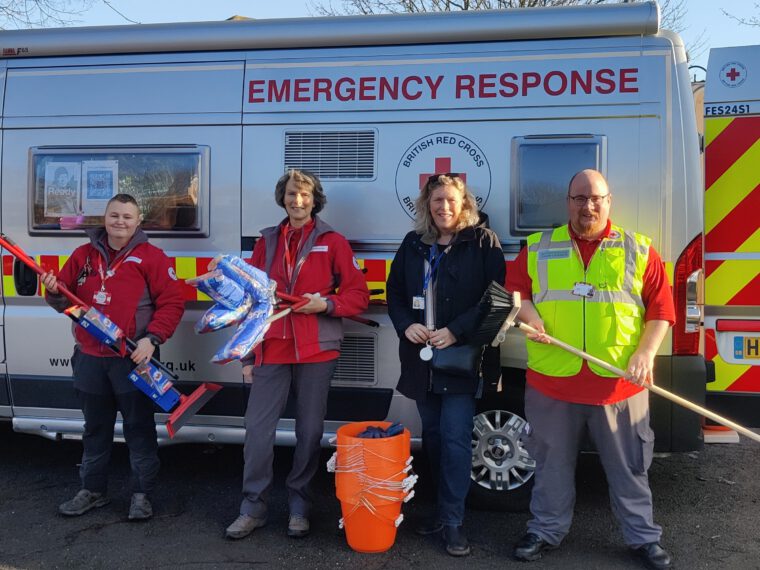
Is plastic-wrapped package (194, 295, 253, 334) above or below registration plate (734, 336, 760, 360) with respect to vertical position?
above

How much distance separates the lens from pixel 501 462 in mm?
4160

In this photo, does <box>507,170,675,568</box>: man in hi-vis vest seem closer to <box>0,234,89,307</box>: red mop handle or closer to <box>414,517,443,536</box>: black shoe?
<box>414,517,443,536</box>: black shoe

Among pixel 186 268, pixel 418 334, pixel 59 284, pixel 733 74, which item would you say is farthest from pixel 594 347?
pixel 59 284

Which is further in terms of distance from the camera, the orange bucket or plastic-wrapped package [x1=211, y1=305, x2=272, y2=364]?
the orange bucket

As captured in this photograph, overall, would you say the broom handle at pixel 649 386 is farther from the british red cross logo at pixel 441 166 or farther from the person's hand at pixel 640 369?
the british red cross logo at pixel 441 166

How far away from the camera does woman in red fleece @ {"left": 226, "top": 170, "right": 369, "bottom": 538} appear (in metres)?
3.81

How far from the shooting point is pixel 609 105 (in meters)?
3.93

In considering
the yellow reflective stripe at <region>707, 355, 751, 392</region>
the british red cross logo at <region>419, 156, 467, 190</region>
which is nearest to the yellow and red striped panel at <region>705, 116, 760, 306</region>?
the yellow reflective stripe at <region>707, 355, 751, 392</region>

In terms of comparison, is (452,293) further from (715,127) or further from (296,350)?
(715,127)

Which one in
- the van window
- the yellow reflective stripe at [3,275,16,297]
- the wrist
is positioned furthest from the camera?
the yellow reflective stripe at [3,275,16,297]

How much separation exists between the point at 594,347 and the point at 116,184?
2922 millimetres

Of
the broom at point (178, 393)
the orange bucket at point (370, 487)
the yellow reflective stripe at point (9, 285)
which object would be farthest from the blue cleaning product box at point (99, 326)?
the orange bucket at point (370, 487)

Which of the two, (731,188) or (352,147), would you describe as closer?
(731,188)

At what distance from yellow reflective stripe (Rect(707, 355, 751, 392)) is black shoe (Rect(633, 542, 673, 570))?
40.6 inches
